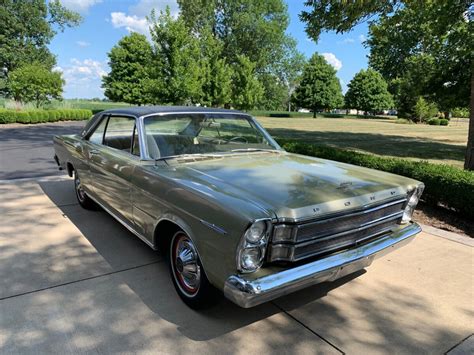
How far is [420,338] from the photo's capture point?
2.62 meters

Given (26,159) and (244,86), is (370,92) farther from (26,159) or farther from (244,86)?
(26,159)

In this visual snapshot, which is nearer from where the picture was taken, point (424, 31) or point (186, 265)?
point (186, 265)

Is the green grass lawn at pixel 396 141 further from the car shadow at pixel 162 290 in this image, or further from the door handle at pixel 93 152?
the door handle at pixel 93 152

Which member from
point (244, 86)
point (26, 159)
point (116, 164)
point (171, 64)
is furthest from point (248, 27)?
point (116, 164)

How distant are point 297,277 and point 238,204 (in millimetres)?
584

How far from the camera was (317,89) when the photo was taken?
61031 millimetres

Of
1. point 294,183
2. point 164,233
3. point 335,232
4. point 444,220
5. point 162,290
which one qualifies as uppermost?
point 294,183

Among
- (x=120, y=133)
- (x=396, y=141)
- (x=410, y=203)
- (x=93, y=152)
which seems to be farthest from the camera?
(x=396, y=141)

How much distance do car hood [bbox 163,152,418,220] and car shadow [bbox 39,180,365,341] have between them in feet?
3.11

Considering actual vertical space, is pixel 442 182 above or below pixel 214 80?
below

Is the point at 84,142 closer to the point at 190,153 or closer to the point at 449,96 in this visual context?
the point at 190,153

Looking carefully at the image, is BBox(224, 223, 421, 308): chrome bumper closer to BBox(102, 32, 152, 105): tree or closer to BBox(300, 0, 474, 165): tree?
BBox(300, 0, 474, 165): tree

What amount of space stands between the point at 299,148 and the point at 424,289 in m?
5.93

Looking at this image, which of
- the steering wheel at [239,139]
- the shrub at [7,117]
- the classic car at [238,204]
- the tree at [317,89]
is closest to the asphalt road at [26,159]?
the classic car at [238,204]
